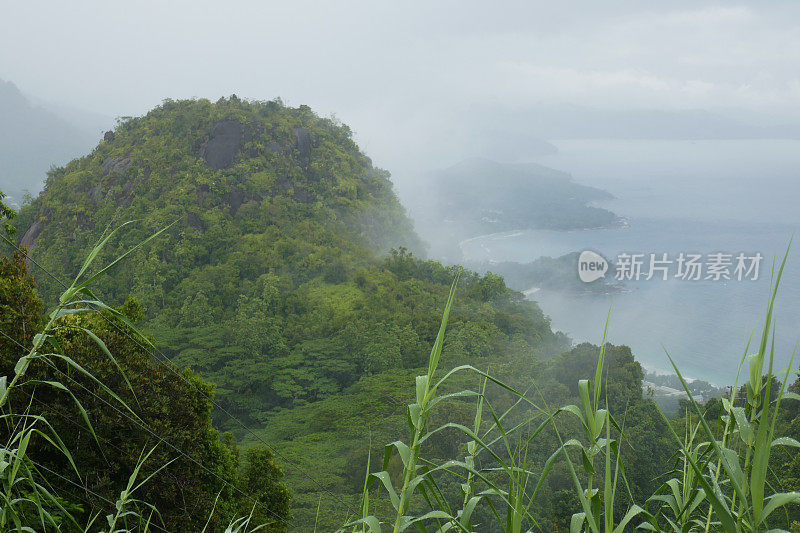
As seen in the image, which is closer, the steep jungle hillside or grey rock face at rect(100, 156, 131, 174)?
the steep jungle hillside

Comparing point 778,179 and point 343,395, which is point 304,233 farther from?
point 778,179

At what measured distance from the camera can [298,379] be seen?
44.9 ft

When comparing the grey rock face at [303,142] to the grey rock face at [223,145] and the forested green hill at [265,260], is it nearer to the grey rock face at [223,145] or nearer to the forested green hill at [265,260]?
the forested green hill at [265,260]

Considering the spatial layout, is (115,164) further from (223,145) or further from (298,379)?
(298,379)

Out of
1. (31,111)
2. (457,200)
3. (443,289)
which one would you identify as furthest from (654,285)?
(31,111)

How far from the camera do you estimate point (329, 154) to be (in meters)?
26.9

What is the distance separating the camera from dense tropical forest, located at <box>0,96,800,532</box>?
91 cm

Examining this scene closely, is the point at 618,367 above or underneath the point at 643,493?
above

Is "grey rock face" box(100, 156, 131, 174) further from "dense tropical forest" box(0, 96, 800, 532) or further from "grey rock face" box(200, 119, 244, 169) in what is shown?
"grey rock face" box(200, 119, 244, 169)

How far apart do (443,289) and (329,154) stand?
11.3 metres

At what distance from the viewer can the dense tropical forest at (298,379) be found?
0.91m

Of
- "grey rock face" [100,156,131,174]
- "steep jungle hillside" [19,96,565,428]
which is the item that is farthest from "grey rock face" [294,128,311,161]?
"grey rock face" [100,156,131,174]

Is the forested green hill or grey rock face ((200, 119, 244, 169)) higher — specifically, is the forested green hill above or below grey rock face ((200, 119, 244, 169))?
below

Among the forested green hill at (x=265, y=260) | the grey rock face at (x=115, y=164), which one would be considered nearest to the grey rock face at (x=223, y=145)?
the forested green hill at (x=265, y=260)
